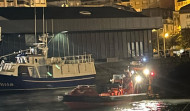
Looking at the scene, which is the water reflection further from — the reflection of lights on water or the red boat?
the red boat

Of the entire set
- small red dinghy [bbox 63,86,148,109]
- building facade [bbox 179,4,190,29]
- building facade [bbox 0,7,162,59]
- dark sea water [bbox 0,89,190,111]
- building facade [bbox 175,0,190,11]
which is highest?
building facade [bbox 175,0,190,11]

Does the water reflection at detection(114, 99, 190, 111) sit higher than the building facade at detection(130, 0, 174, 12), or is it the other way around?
the building facade at detection(130, 0, 174, 12)

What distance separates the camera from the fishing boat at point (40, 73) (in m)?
49.5

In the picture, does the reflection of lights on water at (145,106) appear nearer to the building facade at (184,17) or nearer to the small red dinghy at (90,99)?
the small red dinghy at (90,99)

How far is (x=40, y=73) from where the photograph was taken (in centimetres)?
5247

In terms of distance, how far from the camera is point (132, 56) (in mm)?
74062

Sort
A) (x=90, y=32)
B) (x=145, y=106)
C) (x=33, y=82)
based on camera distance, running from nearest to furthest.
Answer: (x=145, y=106), (x=33, y=82), (x=90, y=32)

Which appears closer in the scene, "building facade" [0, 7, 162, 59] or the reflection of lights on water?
the reflection of lights on water

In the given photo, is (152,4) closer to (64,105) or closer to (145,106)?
(64,105)

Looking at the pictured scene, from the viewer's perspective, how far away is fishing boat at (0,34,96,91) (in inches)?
1948

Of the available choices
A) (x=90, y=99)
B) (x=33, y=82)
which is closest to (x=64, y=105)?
(x=90, y=99)

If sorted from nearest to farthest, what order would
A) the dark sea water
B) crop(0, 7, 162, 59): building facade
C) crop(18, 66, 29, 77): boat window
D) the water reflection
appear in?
the water reflection → the dark sea water → crop(18, 66, 29, 77): boat window → crop(0, 7, 162, 59): building facade

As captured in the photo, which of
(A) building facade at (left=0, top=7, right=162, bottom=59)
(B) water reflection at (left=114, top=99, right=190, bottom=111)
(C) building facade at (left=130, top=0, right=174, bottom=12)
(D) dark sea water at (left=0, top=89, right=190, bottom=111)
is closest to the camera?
(B) water reflection at (left=114, top=99, right=190, bottom=111)

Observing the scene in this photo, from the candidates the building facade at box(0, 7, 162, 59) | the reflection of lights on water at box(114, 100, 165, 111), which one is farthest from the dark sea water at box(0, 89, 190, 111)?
the building facade at box(0, 7, 162, 59)
